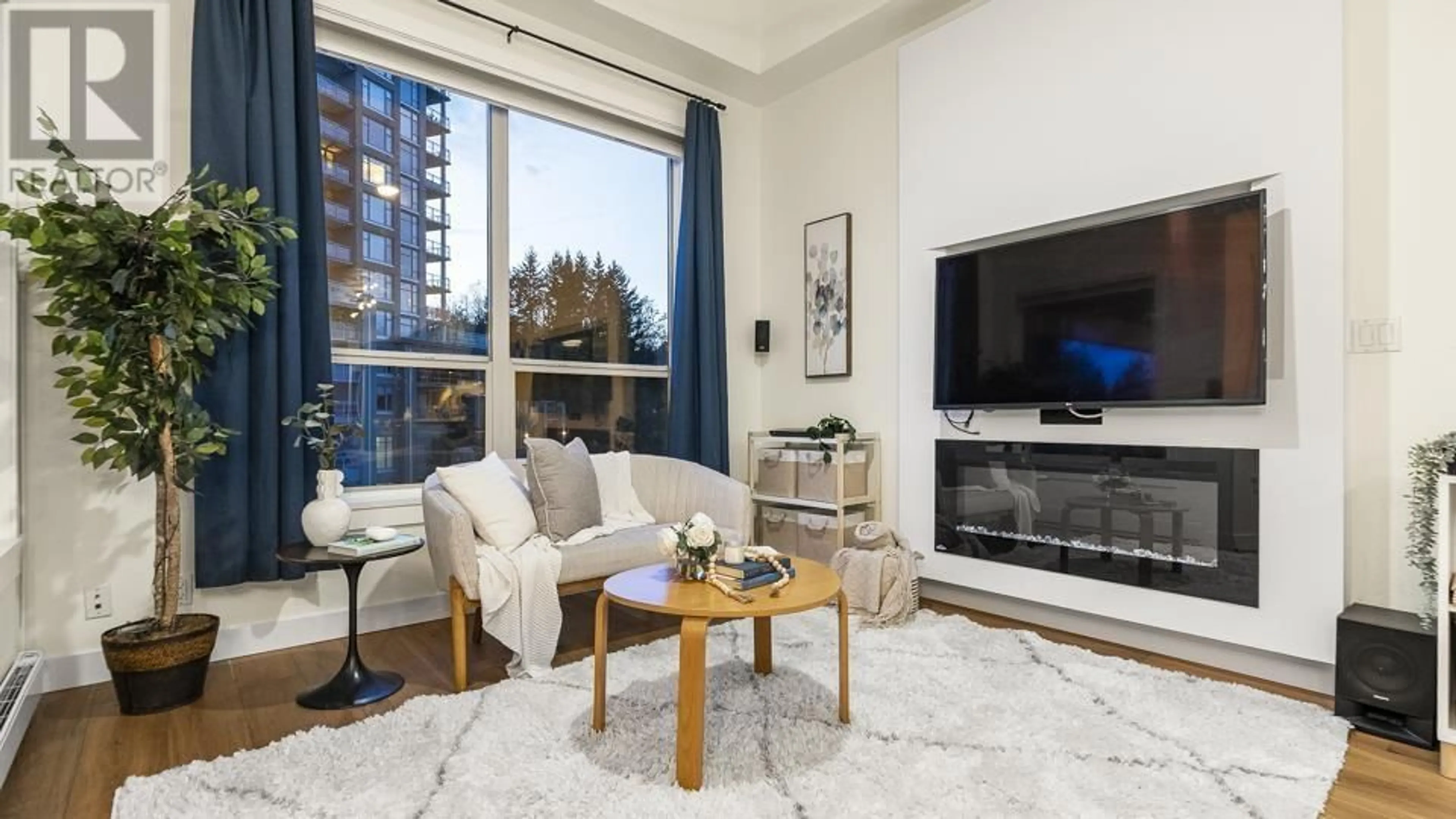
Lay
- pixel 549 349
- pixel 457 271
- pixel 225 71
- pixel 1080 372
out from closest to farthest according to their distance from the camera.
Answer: pixel 225 71 < pixel 1080 372 < pixel 457 271 < pixel 549 349

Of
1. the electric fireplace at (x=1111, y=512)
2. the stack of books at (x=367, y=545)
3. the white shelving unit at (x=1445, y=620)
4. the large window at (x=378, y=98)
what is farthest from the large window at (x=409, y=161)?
the white shelving unit at (x=1445, y=620)

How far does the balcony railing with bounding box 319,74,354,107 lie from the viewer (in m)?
3.18

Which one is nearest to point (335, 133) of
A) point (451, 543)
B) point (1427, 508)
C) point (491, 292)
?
point (491, 292)

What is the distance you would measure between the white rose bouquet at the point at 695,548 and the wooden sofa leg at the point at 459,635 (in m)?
0.85

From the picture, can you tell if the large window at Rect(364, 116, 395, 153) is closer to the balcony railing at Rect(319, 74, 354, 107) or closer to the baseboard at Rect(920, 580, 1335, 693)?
the balcony railing at Rect(319, 74, 354, 107)

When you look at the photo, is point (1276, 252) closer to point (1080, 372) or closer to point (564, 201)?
point (1080, 372)

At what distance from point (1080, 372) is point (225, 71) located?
363 cm

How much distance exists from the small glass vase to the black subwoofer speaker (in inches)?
80.3

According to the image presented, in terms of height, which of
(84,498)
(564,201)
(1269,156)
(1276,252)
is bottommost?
(84,498)

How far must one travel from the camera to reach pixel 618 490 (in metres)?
3.48

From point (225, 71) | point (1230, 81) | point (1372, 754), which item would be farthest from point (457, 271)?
point (1372, 754)

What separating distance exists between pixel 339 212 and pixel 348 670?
2058mm

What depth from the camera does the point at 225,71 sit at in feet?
8.80

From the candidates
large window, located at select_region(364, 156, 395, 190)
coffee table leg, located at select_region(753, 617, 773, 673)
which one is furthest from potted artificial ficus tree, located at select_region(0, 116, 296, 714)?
coffee table leg, located at select_region(753, 617, 773, 673)
